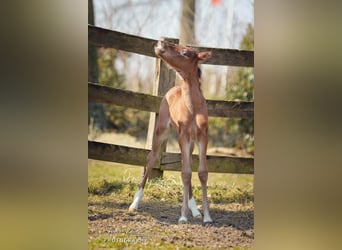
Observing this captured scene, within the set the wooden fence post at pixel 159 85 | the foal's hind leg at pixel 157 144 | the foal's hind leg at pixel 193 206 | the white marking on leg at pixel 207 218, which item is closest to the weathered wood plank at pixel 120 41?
the wooden fence post at pixel 159 85

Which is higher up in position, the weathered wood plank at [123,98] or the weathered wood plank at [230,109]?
the weathered wood plank at [123,98]

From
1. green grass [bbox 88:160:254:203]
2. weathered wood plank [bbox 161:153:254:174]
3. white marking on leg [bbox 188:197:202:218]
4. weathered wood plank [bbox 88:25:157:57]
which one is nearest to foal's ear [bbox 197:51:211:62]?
weathered wood plank [bbox 88:25:157:57]

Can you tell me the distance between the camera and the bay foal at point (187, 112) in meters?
3.82

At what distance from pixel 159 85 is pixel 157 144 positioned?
18.6 inches

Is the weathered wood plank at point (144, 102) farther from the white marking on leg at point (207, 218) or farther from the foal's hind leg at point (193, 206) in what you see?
the white marking on leg at point (207, 218)

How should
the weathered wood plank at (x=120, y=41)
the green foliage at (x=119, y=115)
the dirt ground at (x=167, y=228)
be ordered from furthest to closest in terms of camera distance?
the green foliage at (x=119, y=115)
the weathered wood plank at (x=120, y=41)
the dirt ground at (x=167, y=228)

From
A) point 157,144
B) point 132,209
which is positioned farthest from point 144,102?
point 132,209

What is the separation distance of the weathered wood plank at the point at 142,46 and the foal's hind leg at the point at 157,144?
468 millimetres

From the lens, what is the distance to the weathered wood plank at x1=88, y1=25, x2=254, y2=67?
3.83m

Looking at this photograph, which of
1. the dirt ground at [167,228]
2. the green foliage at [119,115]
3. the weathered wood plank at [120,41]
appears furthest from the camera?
the green foliage at [119,115]

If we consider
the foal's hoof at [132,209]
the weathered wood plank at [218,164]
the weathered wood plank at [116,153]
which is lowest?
the foal's hoof at [132,209]
